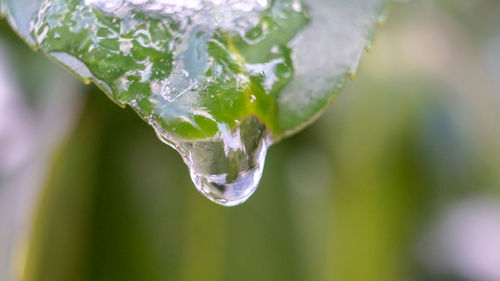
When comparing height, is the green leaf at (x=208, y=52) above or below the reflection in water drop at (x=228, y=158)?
above

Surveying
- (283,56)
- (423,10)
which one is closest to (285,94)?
(283,56)

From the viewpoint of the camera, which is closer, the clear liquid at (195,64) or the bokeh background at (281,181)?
the clear liquid at (195,64)

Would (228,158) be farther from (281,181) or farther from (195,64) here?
(281,181)

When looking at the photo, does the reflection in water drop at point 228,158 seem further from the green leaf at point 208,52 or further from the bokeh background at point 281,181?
the bokeh background at point 281,181

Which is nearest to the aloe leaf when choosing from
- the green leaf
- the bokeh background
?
the green leaf

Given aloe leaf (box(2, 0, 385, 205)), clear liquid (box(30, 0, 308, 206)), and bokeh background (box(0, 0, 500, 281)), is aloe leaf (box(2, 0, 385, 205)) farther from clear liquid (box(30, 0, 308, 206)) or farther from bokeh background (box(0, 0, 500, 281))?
bokeh background (box(0, 0, 500, 281))

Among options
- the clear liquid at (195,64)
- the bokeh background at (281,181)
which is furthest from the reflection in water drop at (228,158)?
the bokeh background at (281,181)

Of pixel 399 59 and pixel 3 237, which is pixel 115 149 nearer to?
pixel 3 237
